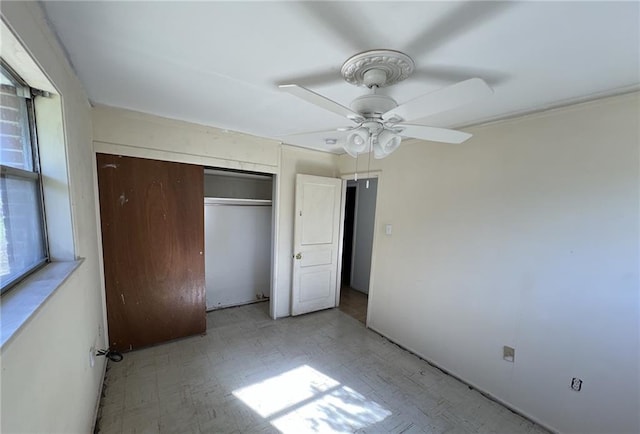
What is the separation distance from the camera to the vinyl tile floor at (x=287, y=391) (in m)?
1.77

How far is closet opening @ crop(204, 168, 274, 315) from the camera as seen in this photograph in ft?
11.3

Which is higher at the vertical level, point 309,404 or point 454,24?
point 454,24

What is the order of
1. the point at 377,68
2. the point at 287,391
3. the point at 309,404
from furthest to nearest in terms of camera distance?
the point at 287,391 < the point at 309,404 < the point at 377,68

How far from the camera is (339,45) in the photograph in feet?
3.89

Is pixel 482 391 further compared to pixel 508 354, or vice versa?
pixel 482 391

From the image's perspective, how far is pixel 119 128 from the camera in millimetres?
2205

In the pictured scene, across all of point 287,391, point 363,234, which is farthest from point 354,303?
point 287,391

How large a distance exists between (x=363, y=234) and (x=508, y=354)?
2803mm

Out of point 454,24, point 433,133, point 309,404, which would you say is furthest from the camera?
point 309,404

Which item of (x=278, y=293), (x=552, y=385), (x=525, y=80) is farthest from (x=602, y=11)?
(x=278, y=293)

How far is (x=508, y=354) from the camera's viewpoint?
200 cm

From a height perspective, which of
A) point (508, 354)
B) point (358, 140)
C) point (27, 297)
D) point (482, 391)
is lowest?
point (482, 391)

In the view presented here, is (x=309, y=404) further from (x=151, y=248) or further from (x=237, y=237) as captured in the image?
(x=237, y=237)

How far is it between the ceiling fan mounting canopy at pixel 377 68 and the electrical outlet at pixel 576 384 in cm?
230
